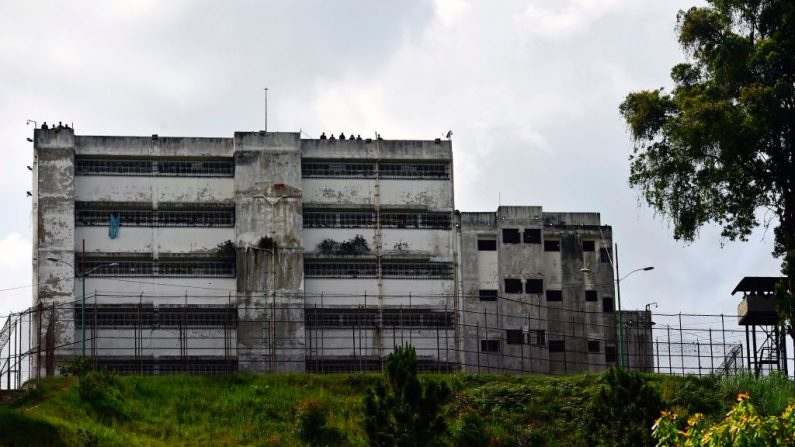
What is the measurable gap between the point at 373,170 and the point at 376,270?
594cm

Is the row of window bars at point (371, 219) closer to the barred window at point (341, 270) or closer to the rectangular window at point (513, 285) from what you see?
the barred window at point (341, 270)

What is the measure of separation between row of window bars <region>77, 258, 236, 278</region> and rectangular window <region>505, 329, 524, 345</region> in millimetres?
16238

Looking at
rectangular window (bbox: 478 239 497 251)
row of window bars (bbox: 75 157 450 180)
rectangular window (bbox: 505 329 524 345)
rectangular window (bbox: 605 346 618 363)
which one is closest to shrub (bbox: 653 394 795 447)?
Result: rectangular window (bbox: 505 329 524 345)

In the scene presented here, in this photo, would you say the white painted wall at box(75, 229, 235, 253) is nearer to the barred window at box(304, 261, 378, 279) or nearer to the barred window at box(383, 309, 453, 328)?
the barred window at box(304, 261, 378, 279)

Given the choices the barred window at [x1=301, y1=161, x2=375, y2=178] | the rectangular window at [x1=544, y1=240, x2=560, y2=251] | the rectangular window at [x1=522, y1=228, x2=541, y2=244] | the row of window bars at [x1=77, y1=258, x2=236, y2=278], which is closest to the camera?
the row of window bars at [x1=77, y1=258, x2=236, y2=278]

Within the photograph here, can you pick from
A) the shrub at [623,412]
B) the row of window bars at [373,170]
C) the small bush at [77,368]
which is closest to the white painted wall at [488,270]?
the row of window bars at [373,170]

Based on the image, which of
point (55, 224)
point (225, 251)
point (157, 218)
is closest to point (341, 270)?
point (225, 251)

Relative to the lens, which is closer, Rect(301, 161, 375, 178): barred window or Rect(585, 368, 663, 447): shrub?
Rect(585, 368, 663, 447): shrub

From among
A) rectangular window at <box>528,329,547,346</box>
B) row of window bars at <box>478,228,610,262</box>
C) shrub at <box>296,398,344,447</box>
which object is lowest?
shrub at <box>296,398,344,447</box>

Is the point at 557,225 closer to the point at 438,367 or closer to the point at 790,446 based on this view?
the point at 438,367

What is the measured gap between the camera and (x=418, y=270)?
286 feet

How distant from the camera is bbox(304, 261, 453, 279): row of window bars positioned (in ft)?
283

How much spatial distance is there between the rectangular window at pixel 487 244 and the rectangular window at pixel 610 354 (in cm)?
885

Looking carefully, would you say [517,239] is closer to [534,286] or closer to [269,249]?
[534,286]
